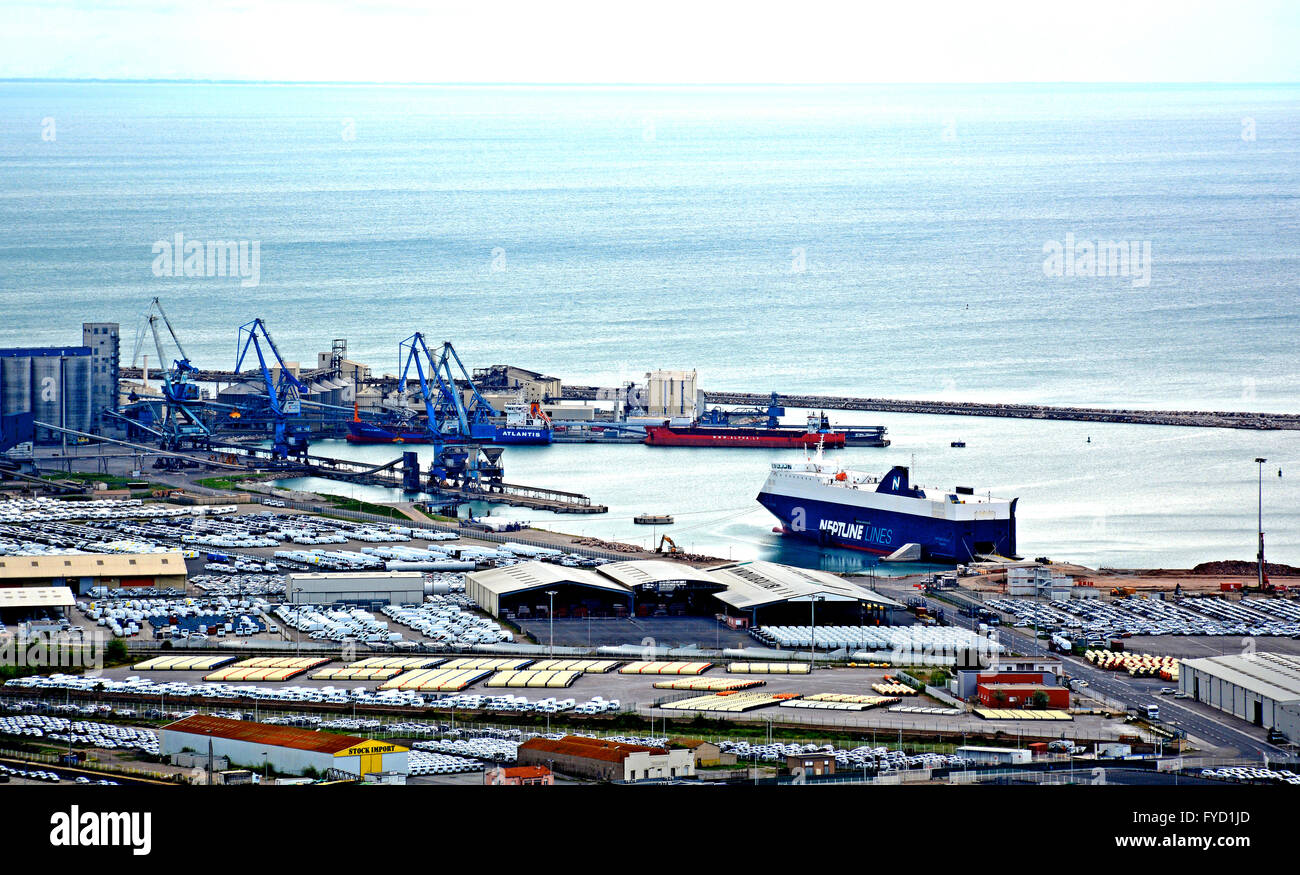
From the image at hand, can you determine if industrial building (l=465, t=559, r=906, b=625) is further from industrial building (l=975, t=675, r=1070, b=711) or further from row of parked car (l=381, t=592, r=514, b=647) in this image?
industrial building (l=975, t=675, r=1070, b=711)

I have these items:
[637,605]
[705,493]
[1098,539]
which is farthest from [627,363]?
[637,605]

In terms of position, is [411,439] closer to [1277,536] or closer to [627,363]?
[627,363]

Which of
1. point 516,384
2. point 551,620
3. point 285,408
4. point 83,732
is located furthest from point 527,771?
point 516,384

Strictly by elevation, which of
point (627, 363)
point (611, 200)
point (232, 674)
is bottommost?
point (232, 674)

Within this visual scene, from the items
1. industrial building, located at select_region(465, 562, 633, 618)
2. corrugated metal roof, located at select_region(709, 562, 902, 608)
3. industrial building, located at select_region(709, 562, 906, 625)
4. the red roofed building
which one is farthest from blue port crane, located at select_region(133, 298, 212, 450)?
the red roofed building

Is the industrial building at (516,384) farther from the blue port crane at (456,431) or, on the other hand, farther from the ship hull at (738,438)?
the ship hull at (738,438)

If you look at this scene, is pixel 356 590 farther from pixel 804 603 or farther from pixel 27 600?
pixel 804 603
